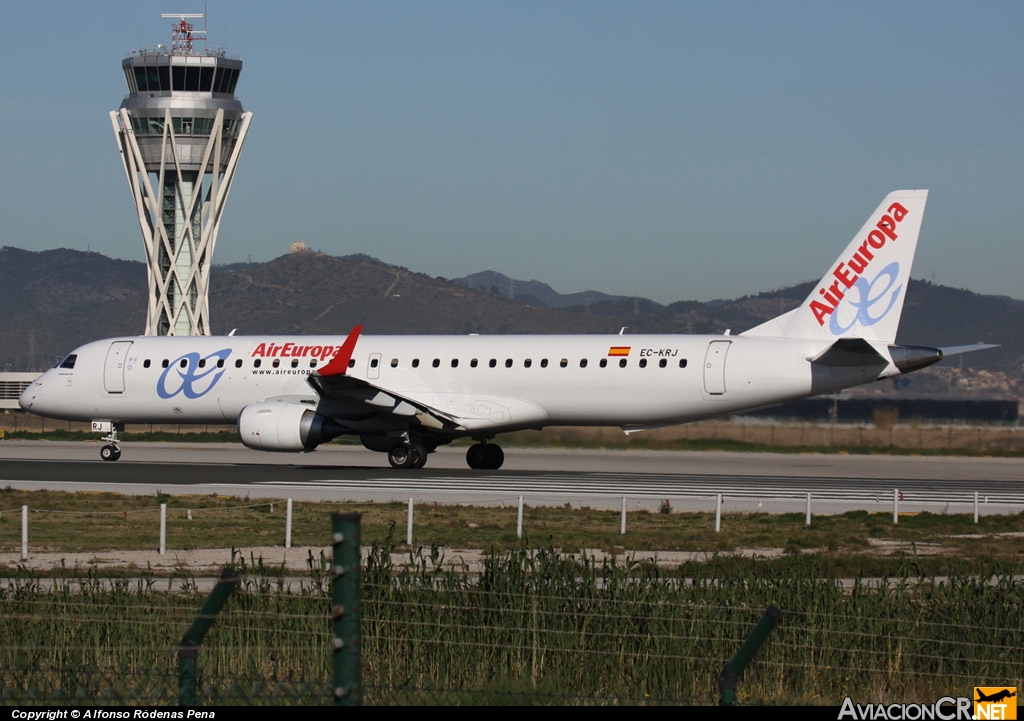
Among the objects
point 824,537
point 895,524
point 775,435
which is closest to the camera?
point 824,537

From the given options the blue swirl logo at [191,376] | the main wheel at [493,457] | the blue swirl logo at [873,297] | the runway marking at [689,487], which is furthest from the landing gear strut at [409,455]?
the blue swirl logo at [873,297]

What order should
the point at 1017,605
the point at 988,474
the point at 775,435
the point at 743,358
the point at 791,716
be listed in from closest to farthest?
the point at 791,716 → the point at 1017,605 → the point at 743,358 → the point at 988,474 → the point at 775,435

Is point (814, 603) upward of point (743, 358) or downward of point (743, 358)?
downward

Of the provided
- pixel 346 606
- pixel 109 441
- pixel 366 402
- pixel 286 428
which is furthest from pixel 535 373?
pixel 346 606

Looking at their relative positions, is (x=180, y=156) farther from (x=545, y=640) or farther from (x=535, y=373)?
(x=545, y=640)

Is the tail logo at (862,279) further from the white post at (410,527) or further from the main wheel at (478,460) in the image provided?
the white post at (410,527)

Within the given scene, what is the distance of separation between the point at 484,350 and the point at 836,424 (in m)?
26.6

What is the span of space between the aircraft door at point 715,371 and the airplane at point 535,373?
0.12 ft


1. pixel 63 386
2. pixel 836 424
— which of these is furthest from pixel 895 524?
pixel 836 424

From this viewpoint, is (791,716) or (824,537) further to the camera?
(824,537)

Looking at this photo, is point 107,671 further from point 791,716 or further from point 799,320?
point 799,320

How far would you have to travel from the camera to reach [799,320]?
3625 centimetres

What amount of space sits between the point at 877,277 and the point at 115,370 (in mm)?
22661

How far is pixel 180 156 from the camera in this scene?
314 feet
